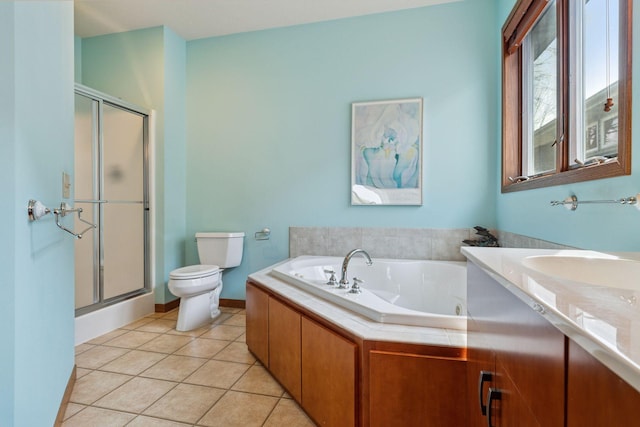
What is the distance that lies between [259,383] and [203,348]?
2.18ft

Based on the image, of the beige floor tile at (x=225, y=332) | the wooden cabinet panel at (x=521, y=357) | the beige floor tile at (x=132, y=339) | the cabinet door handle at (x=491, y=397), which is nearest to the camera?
the wooden cabinet panel at (x=521, y=357)

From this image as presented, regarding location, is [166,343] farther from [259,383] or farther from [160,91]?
[160,91]

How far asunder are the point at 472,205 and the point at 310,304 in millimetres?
1789

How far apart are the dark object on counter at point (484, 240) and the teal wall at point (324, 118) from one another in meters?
0.16

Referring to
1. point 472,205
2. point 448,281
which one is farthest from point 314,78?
point 448,281

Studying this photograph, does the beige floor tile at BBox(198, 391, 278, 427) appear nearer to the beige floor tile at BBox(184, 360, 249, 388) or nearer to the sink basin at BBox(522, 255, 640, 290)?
the beige floor tile at BBox(184, 360, 249, 388)

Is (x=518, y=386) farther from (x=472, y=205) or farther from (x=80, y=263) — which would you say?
(x=80, y=263)

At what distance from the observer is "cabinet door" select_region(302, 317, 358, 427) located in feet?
4.16

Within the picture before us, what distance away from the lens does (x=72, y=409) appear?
1.63 m

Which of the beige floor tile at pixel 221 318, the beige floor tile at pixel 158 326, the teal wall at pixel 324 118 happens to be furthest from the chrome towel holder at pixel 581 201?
the beige floor tile at pixel 158 326

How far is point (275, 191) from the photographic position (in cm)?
312

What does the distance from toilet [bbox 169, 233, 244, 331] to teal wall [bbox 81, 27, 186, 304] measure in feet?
1.24

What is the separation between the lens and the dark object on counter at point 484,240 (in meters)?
2.46

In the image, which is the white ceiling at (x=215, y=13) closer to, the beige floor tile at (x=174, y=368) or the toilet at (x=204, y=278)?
the toilet at (x=204, y=278)
